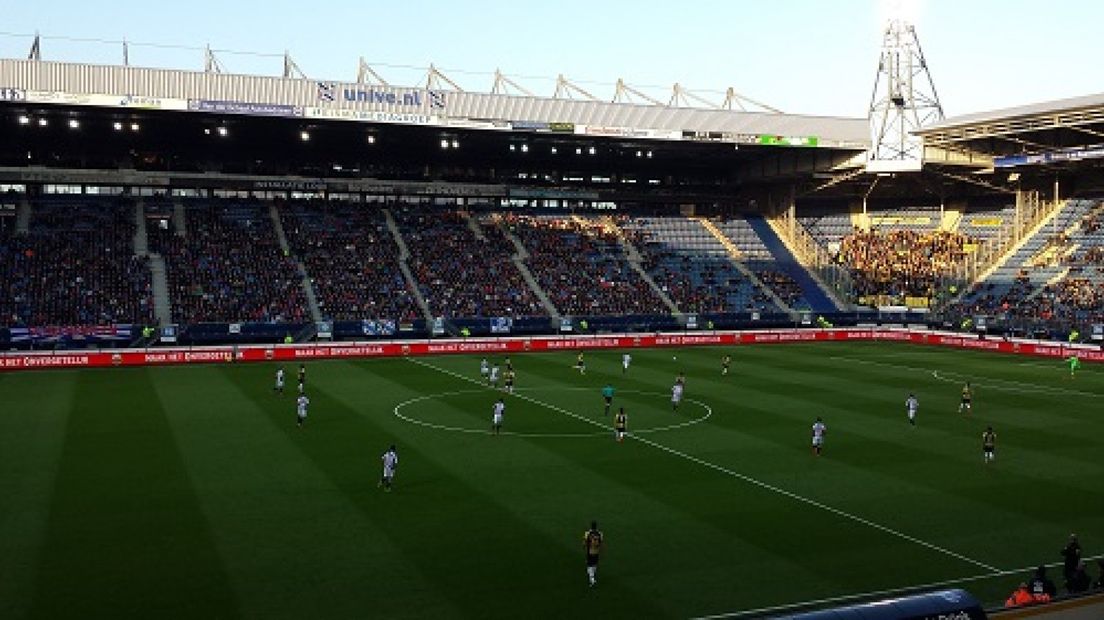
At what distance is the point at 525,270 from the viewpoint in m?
73.1

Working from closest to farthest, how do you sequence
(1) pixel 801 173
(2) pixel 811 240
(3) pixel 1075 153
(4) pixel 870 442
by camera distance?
(4) pixel 870 442, (3) pixel 1075 153, (1) pixel 801 173, (2) pixel 811 240

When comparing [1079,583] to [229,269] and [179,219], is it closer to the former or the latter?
[229,269]

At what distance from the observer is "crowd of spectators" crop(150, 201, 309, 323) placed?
60.1m

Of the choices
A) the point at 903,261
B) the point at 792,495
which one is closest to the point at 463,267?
the point at 903,261

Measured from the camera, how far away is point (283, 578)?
17.8 m

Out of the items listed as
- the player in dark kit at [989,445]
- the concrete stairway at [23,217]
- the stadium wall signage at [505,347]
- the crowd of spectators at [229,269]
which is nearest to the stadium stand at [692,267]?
the stadium wall signage at [505,347]

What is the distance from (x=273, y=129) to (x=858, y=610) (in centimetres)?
5892

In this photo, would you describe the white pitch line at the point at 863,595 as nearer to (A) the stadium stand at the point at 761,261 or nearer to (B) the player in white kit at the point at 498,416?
(B) the player in white kit at the point at 498,416

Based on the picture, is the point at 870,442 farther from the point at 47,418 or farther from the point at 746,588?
the point at 47,418

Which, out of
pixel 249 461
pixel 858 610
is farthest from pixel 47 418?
A: pixel 858 610

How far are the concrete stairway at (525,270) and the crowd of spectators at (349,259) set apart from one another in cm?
966

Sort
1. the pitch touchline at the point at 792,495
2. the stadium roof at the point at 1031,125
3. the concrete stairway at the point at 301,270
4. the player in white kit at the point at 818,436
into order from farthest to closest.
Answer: the concrete stairway at the point at 301,270, the stadium roof at the point at 1031,125, the player in white kit at the point at 818,436, the pitch touchline at the point at 792,495

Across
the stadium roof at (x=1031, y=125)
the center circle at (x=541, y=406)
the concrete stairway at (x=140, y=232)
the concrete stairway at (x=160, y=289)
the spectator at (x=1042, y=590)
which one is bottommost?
the center circle at (x=541, y=406)

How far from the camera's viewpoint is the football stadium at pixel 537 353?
18.8 meters
